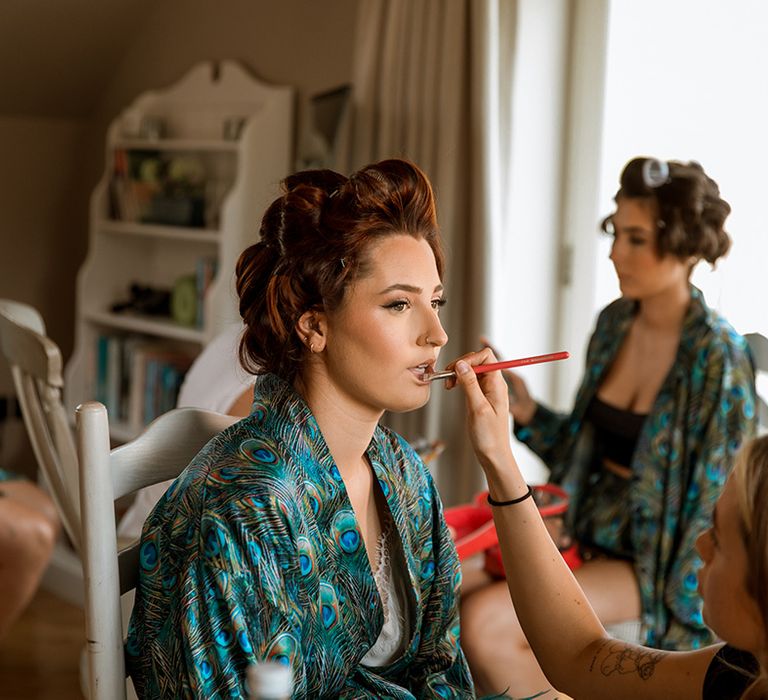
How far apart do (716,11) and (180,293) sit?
5.52 ft

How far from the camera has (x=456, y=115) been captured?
8.50ft

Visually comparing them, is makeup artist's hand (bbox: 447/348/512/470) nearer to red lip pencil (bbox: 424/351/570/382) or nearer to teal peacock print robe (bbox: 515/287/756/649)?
red lip pencil (bbox: 424/351/570/382)

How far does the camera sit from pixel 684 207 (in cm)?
212

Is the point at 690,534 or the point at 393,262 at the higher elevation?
the point at 393,262

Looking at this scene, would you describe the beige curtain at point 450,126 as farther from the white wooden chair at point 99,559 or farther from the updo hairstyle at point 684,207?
the white wooden chair at point 99,559

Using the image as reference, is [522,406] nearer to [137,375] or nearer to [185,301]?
[185,301]

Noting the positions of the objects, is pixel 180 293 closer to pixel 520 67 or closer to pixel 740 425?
pixel 520 67

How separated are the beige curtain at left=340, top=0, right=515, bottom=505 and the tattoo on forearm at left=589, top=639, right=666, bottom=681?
1.42m

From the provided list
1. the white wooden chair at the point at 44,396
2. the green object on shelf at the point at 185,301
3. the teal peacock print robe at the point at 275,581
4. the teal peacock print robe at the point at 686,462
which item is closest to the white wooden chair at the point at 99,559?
the teal peacock print robe at the point at 275,581

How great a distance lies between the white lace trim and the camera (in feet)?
4.36

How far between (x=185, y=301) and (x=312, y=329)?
6.57ft

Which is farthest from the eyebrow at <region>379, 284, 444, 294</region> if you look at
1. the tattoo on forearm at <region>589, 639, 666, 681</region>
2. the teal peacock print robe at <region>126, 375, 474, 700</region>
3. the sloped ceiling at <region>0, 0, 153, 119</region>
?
the sloped ceiling at <region>0, 0, 153, 119</region>

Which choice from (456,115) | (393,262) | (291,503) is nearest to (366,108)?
(456,115)

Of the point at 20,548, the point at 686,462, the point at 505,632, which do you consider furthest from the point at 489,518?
the point at 20,548
